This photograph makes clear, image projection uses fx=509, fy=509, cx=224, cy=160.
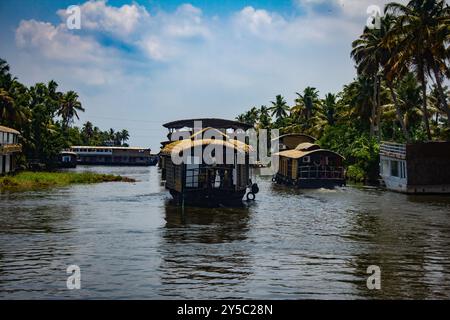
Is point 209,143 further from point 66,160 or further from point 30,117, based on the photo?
point 66,160

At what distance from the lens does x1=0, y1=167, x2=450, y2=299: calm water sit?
41.6 feet

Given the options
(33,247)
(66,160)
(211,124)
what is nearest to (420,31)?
(211,124)

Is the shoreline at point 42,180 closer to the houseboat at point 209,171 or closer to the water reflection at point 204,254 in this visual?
the houseboat at point 209,171

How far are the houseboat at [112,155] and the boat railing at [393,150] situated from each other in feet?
202

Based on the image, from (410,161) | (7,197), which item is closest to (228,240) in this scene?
(7,197)

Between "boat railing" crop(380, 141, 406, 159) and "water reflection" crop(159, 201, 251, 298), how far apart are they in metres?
18.3

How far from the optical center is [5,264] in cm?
1525

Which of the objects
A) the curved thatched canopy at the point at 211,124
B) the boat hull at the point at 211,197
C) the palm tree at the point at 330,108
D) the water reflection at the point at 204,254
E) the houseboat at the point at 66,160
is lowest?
the water reflection at the point at 204,254

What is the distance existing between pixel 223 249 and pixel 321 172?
96.1 ft

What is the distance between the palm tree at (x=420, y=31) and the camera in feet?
130

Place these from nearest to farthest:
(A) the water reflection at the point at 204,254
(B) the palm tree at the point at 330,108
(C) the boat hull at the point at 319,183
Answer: (A) the water reflection at the point at 204,254 < (C) the boat hull at the point at 319,183 < (B) the palm tree at the point at 330,108

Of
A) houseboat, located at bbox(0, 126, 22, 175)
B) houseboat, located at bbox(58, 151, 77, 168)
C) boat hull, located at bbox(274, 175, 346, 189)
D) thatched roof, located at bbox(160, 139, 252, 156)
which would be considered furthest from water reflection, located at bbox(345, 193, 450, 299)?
houseboat, located at bbox(58, 151, 77, 168)

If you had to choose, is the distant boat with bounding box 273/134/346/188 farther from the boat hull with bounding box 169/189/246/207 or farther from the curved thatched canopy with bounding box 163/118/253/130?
the boat hull with bounding box 169/189/246/207

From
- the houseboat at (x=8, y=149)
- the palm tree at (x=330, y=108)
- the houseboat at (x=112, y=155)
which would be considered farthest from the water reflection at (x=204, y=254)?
the houseboat at (x=112, y=155)
